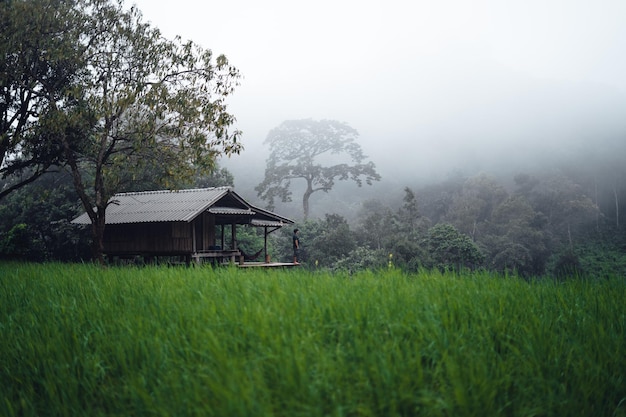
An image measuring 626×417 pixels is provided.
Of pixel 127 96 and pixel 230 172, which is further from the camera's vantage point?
pixel 230 172

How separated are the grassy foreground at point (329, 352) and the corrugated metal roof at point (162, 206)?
13176 millimetres

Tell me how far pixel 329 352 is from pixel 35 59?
14.1m

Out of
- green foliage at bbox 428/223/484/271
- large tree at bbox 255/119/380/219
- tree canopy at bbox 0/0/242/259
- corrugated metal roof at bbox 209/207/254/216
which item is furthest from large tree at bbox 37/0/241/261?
large tree at bbox 255/119/380/219

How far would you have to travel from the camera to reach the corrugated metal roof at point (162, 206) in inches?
727

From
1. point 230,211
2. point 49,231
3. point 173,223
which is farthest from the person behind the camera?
point 49,231

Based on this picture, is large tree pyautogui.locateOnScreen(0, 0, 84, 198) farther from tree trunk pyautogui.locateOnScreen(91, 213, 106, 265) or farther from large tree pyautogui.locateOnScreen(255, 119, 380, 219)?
large tree pyautogui.locateOnScreen(255, 119, 380, 219)

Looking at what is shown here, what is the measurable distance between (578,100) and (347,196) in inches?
1548

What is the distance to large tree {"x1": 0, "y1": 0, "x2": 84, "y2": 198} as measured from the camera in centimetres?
1266

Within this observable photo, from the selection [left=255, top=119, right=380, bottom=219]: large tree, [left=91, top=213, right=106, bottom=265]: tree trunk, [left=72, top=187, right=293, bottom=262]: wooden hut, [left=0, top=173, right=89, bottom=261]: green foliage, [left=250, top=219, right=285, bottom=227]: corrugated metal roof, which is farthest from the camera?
[left=255, top=119, right=380, bottom=219]: large tree

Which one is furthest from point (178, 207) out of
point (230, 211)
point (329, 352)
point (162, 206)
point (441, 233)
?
point (329, 352)

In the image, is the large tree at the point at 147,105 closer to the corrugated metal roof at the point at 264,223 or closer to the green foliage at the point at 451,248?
the corrugated metal roof at the point at 264,223

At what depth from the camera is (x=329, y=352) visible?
3.11 metres

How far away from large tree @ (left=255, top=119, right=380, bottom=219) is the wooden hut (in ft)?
65.0

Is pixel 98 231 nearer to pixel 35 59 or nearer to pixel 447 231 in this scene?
pixel 35 59
